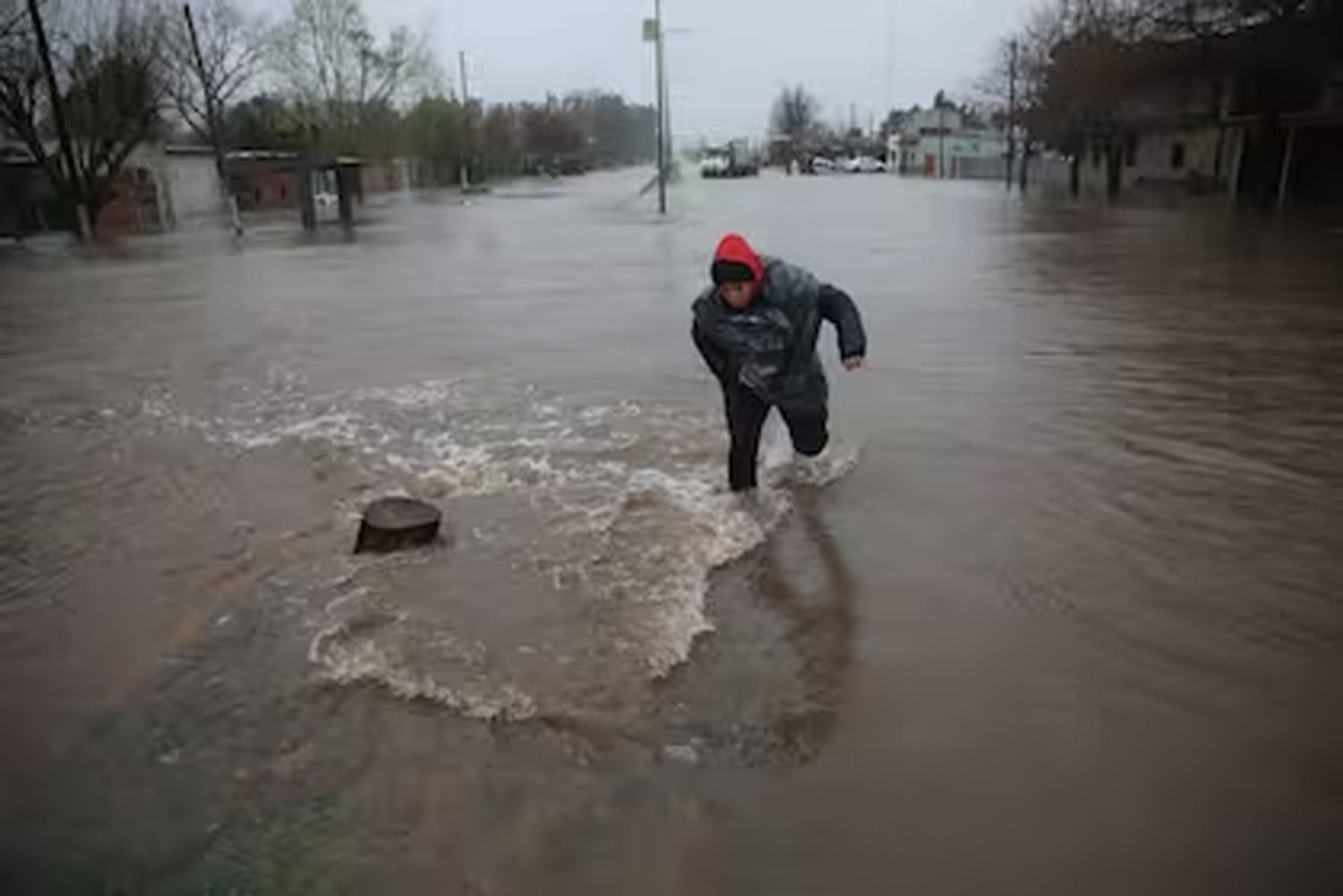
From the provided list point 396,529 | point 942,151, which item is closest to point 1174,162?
point 942,151

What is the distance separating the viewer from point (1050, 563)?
510 cm

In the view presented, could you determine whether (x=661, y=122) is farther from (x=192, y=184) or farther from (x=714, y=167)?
(x=714, y=167)

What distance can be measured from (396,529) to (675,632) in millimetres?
1730

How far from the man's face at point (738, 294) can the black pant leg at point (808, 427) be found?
0.73m

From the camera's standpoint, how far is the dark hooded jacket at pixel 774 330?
18.3 feet

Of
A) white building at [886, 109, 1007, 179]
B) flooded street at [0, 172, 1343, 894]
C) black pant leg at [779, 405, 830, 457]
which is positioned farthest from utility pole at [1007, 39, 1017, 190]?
black pant leg at [779, 405, 830, 457]

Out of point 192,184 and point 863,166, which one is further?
point 863,166

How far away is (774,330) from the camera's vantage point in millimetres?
5629

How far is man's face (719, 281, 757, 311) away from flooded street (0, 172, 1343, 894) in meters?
1.11

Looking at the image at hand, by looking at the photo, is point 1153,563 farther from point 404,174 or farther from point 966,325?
point 404,174

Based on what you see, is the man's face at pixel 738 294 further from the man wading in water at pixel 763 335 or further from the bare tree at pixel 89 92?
the bare tree at pixel 89 92

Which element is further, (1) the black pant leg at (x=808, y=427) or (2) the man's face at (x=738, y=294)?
(1) the black pant leg at (x=808, y=427)

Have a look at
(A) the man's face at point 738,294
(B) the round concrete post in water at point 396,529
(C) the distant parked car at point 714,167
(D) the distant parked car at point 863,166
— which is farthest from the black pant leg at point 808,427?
(D) the distant parked car at point 863,166

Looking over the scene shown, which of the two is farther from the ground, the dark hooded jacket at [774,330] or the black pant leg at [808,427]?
the dark hooded jacket at [774,330]
